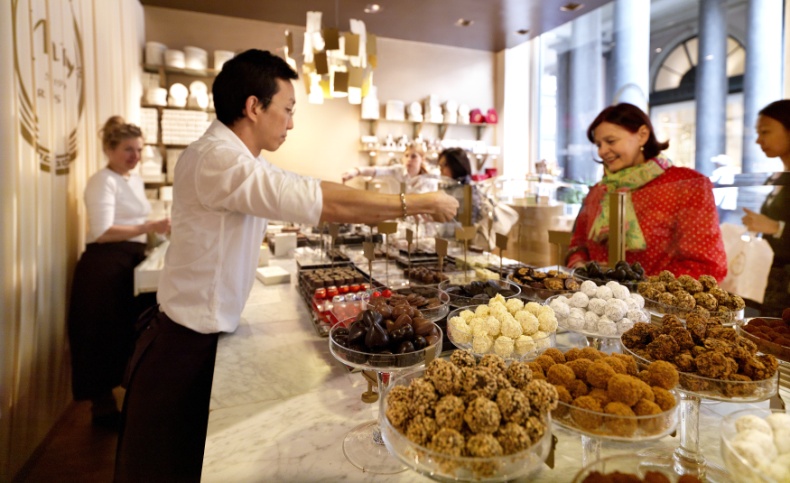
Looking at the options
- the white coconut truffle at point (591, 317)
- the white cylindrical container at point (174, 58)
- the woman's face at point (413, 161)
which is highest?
the white cylindrical container at point (174, 58)

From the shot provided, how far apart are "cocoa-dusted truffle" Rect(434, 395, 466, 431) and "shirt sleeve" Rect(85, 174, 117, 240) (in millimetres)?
2818

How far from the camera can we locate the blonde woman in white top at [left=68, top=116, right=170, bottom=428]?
2.73 meters

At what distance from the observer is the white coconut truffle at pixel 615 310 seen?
114 cm

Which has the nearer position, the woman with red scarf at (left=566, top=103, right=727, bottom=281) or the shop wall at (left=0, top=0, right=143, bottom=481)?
the woman with red scarf at (left=566, top=103, right=727, bottom=281)

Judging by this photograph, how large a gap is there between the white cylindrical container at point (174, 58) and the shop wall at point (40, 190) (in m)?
1.46

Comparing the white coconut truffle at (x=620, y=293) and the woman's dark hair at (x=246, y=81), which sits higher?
the woman's dark hair at (x=246, y=81)

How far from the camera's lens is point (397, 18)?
17.4ft

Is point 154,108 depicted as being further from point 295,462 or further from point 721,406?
point 721,406

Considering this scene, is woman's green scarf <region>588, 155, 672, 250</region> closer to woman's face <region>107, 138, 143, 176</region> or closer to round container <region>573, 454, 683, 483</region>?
round container <region>573, 454, 683, 483</region>

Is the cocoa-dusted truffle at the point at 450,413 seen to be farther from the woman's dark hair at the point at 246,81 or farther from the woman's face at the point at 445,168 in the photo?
the woman's face at the point at 445,168

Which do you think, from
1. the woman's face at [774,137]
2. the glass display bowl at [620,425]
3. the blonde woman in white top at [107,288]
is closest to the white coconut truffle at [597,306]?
the glass display bowl at [620,425]

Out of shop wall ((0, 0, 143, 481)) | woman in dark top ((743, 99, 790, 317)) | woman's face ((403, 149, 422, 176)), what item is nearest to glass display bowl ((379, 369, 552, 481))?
woman in dark top ((743, 99, 790, 317))

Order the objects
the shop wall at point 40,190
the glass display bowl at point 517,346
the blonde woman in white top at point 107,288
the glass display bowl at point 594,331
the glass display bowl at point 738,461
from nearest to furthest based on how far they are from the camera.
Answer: the glass display bowl at point 738,461, the glass display bowl at point 517,346, the glass display bowl at point 594,331, the shop wall at point 40,190, the blonde woman in white top at point 107,288

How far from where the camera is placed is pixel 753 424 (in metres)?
0.66
